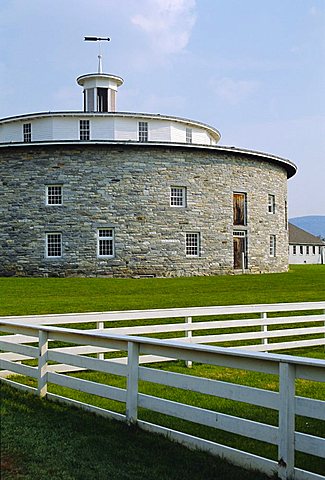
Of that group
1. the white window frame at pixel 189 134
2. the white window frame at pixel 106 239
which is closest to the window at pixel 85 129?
the white window frame at pixel 189 134

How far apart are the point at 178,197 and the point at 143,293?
14.3m

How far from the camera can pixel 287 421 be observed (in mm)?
5250

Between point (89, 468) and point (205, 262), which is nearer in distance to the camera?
point (89, 468)

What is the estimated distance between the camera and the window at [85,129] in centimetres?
4138

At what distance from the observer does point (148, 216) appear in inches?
1484

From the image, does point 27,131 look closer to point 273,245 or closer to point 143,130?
point 143,130

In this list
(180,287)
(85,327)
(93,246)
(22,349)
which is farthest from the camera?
(93,246)

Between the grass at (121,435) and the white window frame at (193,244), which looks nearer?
the grass at (121,435)

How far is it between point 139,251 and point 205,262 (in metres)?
4.11

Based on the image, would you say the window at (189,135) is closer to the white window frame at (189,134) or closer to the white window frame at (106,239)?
the white window frame at (189,134)

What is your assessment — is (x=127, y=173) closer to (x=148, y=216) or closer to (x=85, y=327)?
(x=148, y=216)

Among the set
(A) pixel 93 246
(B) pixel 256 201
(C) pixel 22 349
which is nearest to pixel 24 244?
(A) pixel 93 246

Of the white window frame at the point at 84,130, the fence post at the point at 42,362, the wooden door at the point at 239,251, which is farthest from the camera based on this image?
the white window frame at the point at 84,130

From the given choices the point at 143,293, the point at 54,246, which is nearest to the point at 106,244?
the point at 54,246
